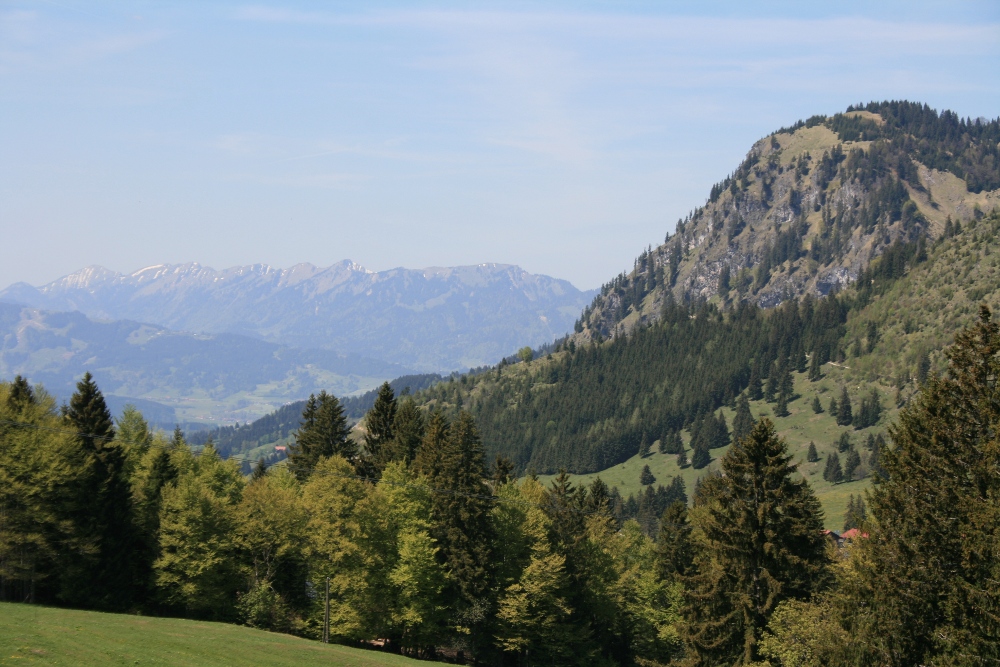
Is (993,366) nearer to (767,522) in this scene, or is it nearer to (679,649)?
(767,522)

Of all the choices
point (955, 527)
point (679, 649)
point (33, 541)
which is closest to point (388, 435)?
point (679, 649)

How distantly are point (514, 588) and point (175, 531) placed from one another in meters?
26.6

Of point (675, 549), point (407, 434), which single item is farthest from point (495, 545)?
point (407, 434)

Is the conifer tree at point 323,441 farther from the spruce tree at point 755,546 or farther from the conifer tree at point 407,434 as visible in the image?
the spruce tree at point 755,546

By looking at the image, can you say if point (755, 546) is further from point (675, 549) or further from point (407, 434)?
point (407, 434)

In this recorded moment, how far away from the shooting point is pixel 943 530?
35.9 m

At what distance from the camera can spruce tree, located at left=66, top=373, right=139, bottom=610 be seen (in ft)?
209

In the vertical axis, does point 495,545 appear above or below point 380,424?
below

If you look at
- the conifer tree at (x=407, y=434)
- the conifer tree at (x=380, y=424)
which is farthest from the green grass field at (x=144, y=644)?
the conifer tree at (x=380, y=424)

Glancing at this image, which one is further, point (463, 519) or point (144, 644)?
point (463, 519)

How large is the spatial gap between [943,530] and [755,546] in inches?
642

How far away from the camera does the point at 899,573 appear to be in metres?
36.6

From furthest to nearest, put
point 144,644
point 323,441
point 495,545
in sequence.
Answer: point 323,441 → point 495,545 → point 144,644

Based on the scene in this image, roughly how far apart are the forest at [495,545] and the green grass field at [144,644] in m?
6.12
